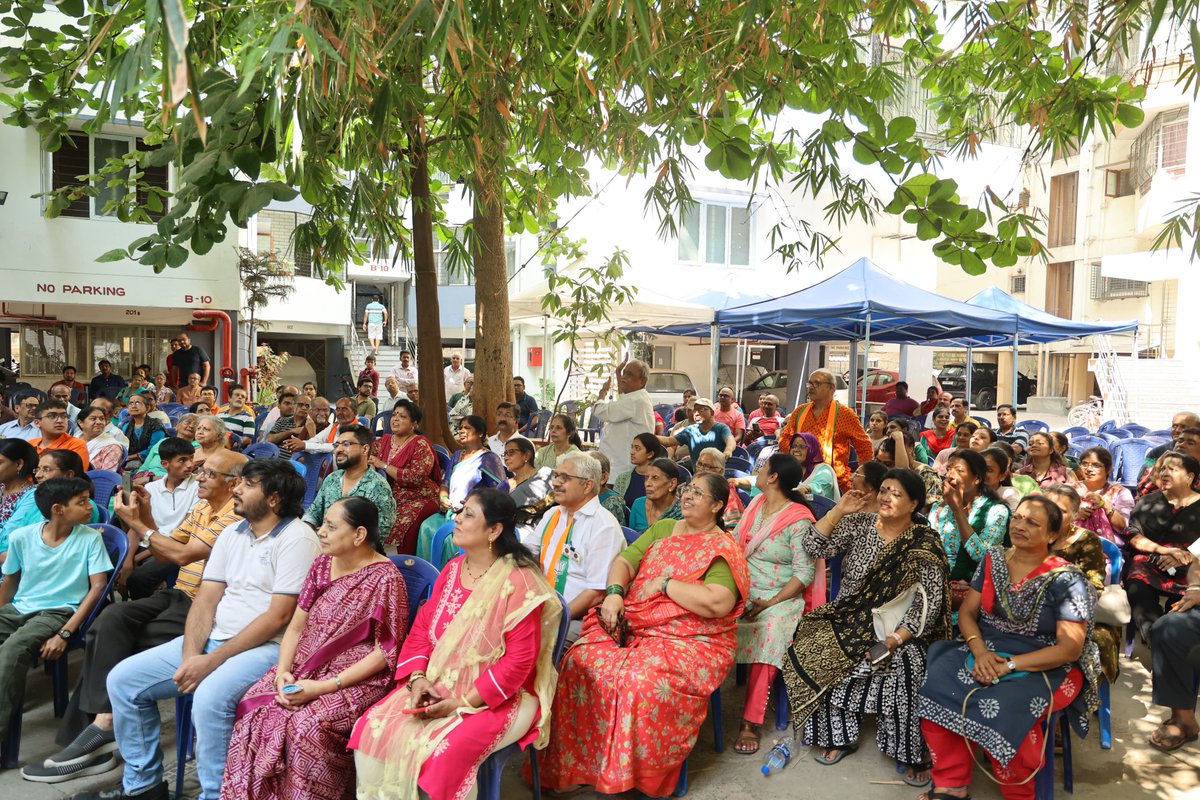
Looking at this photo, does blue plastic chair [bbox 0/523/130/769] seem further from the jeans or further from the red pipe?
the red pipe

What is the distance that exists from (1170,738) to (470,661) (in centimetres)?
288

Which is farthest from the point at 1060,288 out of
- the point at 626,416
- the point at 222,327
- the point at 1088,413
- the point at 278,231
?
the point at 626,416

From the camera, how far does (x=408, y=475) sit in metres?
5.55

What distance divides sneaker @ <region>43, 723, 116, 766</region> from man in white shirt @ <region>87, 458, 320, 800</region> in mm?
270

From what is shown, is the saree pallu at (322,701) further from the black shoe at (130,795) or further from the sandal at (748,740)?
the sandal at (748,740)

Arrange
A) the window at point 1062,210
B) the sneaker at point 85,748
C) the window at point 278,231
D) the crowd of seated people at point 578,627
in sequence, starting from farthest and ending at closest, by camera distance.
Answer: the window at point 1062,210, the window at point 278,231, the sneaker at point 85,748, the crowd of seated people at point 578,627

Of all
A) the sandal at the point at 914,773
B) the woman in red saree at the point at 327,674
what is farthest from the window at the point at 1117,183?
the woman in red saree at the point at 327,674

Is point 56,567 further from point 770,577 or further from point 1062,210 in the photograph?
point 1062,210

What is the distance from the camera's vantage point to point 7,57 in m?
5.11

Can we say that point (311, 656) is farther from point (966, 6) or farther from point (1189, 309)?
point (1189, 309)

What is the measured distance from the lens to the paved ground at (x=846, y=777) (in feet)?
10.9

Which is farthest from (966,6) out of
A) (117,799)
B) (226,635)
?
(117,799)

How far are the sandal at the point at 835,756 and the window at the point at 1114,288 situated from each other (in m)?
25.5

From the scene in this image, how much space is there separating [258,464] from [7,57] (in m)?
3.44
